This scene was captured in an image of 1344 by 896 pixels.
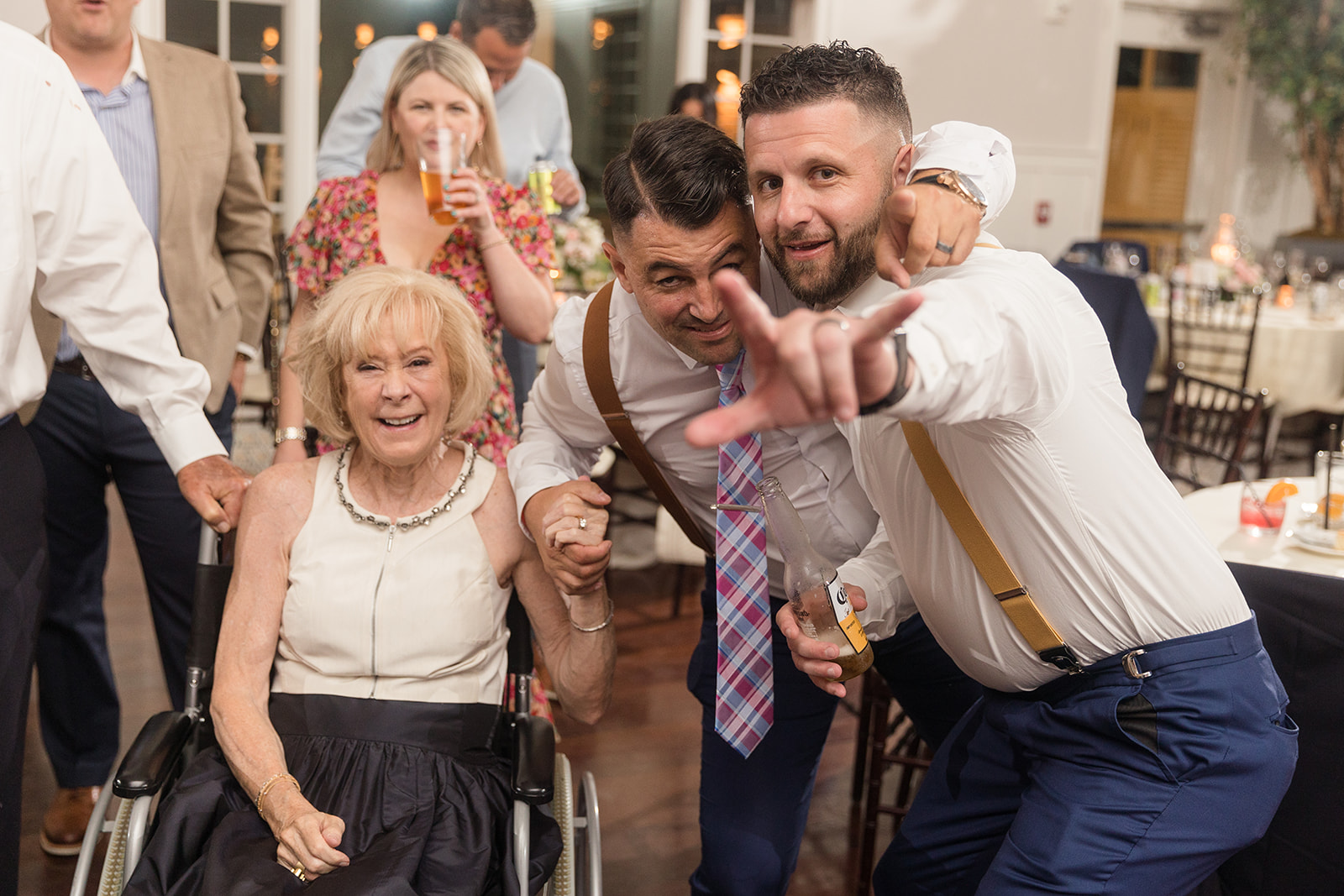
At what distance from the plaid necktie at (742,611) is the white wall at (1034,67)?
20.1ft

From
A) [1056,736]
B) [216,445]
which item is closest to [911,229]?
[1056,736]

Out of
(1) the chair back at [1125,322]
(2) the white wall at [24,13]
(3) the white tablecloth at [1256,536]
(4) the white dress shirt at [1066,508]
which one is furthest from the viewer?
(1) the chair back at [1125,322]

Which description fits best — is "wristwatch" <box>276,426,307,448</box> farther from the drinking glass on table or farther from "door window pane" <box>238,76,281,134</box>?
"door window pane" <box>238,76,281,134</box>

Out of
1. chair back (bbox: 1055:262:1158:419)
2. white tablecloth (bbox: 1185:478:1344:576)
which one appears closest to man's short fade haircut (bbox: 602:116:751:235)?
white tablecloth (bbox: 1185:478:1344:576)

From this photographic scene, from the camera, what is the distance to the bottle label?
146 cm

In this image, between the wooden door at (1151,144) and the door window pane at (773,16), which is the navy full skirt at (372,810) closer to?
the door window pane at (773,16)

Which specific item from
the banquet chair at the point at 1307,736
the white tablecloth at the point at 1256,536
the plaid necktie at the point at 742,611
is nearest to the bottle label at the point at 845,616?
the plaid necktie at the point at 742,611

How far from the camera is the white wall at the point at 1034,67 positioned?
7539mm

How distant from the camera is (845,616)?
147cm

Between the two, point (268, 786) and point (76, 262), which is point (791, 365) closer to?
point (268, 786)

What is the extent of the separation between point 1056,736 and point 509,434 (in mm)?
1499

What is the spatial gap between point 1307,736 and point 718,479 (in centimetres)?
99

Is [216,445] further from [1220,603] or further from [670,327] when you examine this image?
[1220,603]

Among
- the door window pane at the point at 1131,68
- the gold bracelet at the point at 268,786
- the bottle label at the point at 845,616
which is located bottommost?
the gold bracelet at the point at 268,786
